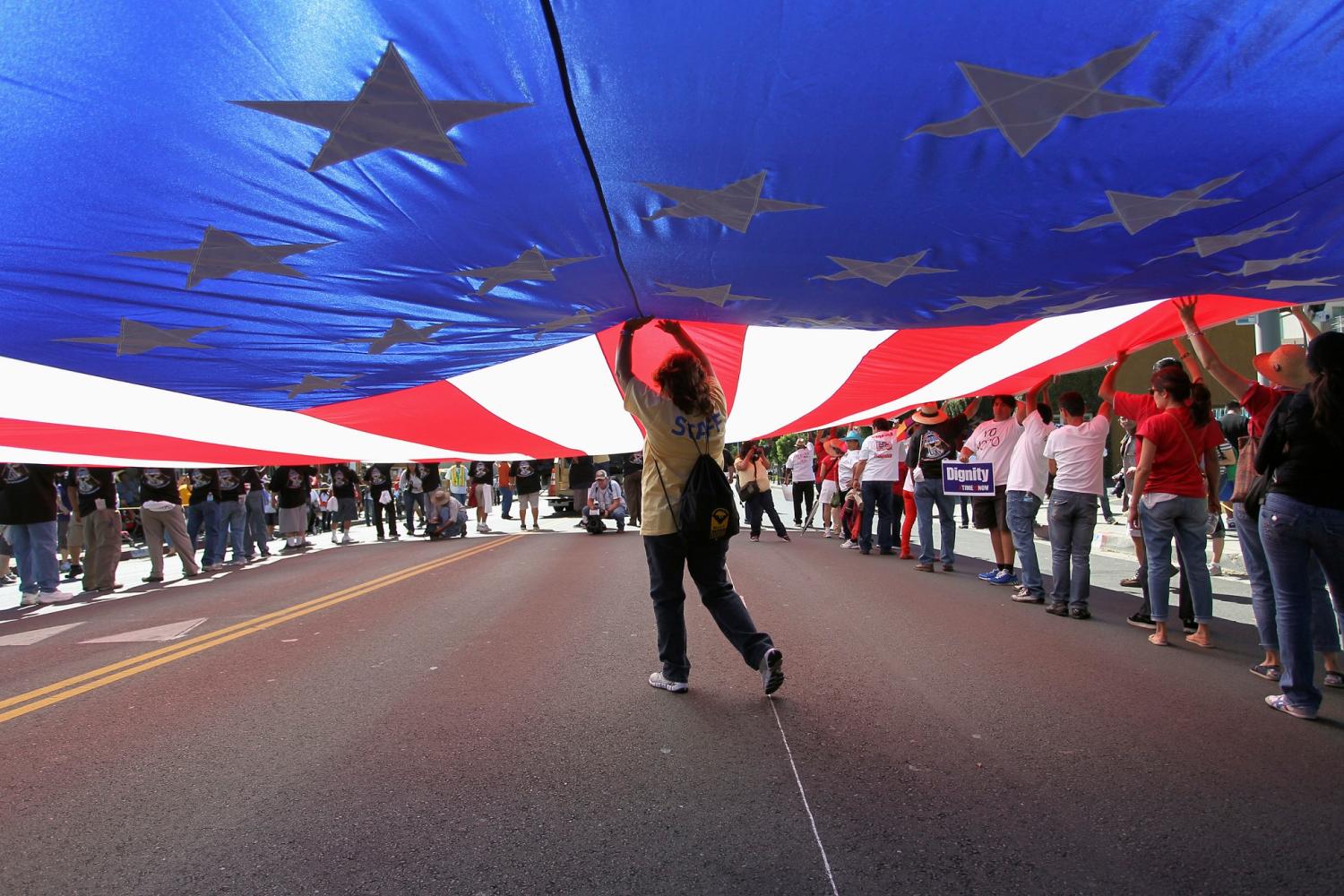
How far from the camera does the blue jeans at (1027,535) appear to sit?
6.64 meters

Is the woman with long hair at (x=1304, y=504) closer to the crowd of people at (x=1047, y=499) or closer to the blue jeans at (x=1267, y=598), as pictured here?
the crowd of people at (x=1047, y=499)

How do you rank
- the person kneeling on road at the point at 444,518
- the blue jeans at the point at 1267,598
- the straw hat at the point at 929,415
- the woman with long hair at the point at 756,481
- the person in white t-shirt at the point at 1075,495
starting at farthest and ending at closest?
the person kneeling on road at the point at 444,518 → the woman with long hair at the point at 756,481 → the straw hat at the point at 929,415 → the person in white t-shirt at the point at 1075,495 → the blue jeans at the point at 1267,598

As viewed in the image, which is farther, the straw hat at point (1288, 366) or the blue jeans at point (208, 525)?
the blue jeans at point (208, 525)

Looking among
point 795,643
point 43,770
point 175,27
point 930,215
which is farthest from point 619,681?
point 175,27

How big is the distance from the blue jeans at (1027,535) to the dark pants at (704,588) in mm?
3687

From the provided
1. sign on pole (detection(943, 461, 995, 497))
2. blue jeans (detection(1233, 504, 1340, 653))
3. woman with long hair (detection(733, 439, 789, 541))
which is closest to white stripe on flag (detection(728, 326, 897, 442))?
sign on pole (detection(943, 461, 995, 497))

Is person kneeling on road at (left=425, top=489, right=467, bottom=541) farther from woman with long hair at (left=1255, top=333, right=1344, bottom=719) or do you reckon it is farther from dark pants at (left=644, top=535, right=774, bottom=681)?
woman with long hair at (left=1255, top=333, right=1344, bottom=719)

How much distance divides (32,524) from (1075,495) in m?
10.7

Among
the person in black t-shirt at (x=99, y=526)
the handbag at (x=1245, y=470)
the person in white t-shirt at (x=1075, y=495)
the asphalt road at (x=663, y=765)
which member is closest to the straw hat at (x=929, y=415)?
the person in white t-shirt at (x=1075, y=495)

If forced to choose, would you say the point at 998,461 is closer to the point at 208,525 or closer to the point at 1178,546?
the point at 1178,546

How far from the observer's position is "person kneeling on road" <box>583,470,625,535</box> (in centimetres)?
1609

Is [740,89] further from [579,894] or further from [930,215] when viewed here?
[579,894]

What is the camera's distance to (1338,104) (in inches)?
88.4

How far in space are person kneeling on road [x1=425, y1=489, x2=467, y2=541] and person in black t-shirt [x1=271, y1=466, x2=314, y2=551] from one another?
253 centimetres
